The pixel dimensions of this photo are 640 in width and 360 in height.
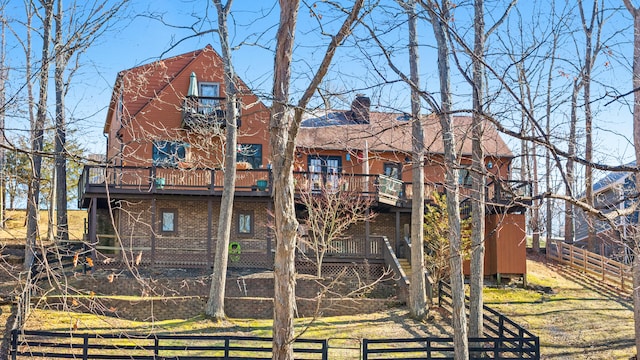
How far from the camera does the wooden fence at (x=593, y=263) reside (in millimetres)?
23875

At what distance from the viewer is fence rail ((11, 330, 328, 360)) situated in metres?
13.1

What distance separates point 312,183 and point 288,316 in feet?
54.8

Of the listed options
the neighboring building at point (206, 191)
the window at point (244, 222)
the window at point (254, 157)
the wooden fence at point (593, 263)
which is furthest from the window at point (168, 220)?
the wooden fence at point (593, 263)

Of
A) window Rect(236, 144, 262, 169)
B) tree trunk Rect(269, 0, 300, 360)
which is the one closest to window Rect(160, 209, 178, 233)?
window Rect(236, 144, 262, 169)

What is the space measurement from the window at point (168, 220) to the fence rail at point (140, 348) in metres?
9.31

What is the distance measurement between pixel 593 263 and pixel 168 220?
18.0 meters

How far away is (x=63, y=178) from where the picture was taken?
1041 inches

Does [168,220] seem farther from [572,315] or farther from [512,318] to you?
[572,315]

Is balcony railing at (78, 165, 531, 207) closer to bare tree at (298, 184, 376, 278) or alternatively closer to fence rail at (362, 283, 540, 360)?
bare tree at (298, 184, 376, 278)

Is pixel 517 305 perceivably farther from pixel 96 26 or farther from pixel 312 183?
pixel 96 26

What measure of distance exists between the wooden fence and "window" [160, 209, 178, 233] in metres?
15.3

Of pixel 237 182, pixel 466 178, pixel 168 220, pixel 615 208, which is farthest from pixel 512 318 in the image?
pixel 615 208

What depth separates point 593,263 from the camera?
92.5 feet

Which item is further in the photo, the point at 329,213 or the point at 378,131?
the point at 329,213
